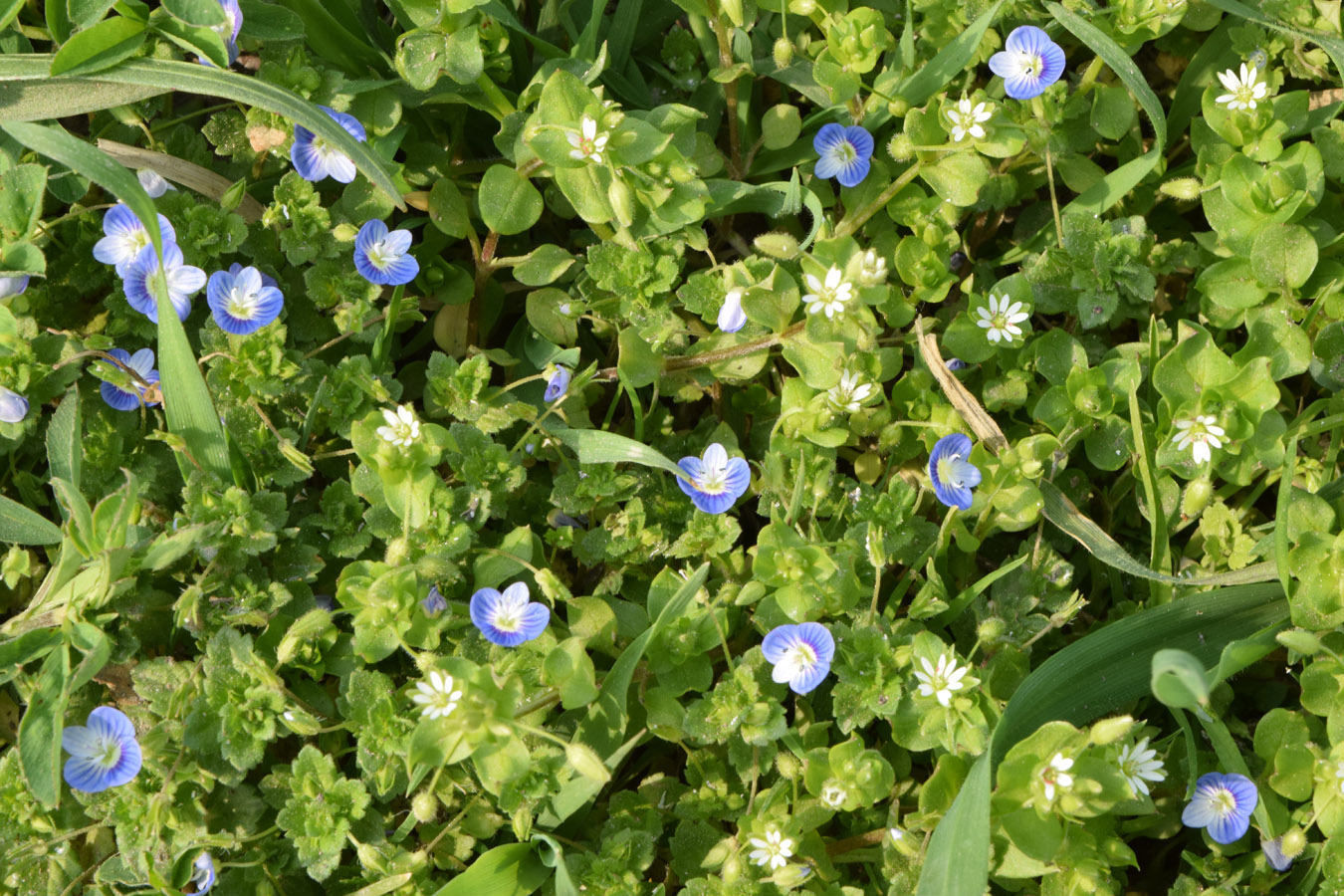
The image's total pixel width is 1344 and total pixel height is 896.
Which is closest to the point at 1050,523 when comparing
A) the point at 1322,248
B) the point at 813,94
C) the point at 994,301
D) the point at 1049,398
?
the point at 1049,398

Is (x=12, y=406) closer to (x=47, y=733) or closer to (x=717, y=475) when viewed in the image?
(x=47, y=733)

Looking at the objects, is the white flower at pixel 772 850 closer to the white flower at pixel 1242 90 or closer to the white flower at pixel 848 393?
the white flower at pixel 848 393

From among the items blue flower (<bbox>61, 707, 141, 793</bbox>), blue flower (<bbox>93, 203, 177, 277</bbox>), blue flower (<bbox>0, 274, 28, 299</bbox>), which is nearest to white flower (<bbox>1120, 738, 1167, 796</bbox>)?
blue flower (<bbox>61, 707, 141, 793</bbox>)

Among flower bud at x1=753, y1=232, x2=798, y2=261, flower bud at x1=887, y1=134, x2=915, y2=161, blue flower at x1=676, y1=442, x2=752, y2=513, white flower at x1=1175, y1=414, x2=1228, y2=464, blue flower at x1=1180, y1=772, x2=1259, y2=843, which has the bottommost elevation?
blue flower at x1=1180, y1=772, x2=1259, y2=843

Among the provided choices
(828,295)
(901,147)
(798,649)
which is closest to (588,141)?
(828,295)

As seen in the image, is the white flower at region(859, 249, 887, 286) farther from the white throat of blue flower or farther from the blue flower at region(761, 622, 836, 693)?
the blue flower at region(761, 622, 836, 693)

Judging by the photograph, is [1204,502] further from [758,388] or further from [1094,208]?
[758,388]
